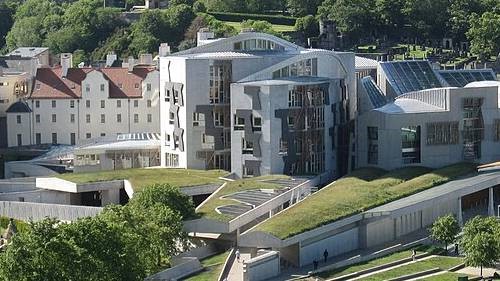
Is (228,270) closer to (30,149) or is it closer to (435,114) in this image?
(435,114)

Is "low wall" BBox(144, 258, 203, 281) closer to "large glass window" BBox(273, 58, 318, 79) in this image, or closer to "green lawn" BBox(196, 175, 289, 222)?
"green lawn" BBox(196, 175, 289, 222)

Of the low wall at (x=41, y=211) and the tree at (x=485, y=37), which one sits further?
the tree at (x=485, y=37)

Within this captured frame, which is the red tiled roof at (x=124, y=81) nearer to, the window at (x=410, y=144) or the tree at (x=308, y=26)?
the window at (x=410, y=144)

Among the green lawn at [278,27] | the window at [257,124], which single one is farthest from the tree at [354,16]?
the window at [257,124]

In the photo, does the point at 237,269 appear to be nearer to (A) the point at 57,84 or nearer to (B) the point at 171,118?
(B) the point at 171,118

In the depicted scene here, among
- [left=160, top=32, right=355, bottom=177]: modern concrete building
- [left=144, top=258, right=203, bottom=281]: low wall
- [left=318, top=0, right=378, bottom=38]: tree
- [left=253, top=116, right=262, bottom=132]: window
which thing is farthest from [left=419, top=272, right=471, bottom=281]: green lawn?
[left=318, top=0, right=378, bottom=38]: tree
